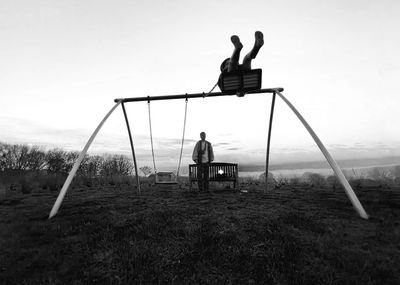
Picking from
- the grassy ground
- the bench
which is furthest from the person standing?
the grassy ground

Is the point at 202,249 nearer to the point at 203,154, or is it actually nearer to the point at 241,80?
the point at 241,80

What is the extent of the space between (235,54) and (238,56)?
12 centimetres

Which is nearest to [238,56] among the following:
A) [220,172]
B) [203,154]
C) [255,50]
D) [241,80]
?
[255,50]

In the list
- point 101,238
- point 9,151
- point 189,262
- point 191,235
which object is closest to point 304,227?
point 191,235

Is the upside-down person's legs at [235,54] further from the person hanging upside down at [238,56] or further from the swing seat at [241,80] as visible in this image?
→ the swing seat at [241,80]

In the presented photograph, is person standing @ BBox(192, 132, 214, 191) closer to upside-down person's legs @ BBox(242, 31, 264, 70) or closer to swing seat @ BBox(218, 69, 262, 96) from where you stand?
swing seat @ BBox(218, 69, 262, 96)

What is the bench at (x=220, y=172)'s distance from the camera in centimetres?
1202

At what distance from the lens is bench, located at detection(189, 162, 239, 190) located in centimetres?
1202

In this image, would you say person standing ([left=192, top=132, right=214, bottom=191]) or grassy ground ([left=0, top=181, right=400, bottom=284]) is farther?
person standing ([left=192, top=132, right=214, bottom=191])

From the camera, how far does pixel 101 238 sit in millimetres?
4414

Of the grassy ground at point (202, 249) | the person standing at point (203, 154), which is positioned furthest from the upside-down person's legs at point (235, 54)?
the person standing at point (203, 154)

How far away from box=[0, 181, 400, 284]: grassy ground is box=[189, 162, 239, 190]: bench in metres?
5.88

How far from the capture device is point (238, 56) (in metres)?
6.35

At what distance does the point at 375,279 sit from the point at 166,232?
3.15 m
